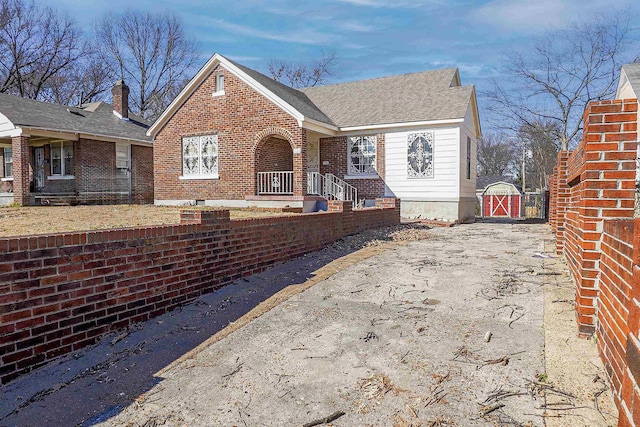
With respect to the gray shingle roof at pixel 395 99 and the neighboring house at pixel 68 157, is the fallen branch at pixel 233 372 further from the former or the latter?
the neighboring house at pixel 68 157

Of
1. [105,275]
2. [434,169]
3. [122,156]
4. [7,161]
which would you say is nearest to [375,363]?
[105,275]

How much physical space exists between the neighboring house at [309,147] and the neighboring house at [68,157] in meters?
3.91

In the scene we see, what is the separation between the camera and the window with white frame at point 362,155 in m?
16.1

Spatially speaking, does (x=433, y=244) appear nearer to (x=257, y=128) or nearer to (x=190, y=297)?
(x=190, y=297)

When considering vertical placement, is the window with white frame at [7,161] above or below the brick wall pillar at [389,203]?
above

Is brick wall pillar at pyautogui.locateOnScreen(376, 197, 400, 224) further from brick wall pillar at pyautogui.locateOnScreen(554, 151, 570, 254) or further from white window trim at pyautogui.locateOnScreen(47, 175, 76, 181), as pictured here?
white window trim at pyautogui.locateOnScreen(47, 175, 76, 181)

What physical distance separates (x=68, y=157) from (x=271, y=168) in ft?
34.5

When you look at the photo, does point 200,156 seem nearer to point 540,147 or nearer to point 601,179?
point 601,179

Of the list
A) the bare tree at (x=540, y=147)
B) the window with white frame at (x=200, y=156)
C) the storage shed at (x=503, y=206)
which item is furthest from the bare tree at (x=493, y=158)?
the window with white frame at (x=200, y=156)

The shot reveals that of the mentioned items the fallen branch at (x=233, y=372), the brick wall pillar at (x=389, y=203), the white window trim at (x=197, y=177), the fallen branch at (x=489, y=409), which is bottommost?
the fallen branch at (x=233, y=372)

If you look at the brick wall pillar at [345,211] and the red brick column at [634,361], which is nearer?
the red brick column at [634,361]

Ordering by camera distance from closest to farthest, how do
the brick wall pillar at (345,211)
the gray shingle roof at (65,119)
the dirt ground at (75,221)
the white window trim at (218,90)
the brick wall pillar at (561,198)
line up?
the dirt ground at (75,221)
the brick wall pillar at (561,198)
the brick wall pillar at (345,211)
the white window trim at (218,90)
the gray shingle roof at (65,119)

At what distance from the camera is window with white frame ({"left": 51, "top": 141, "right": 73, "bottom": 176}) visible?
1883 cm

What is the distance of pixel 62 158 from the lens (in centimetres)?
1895
